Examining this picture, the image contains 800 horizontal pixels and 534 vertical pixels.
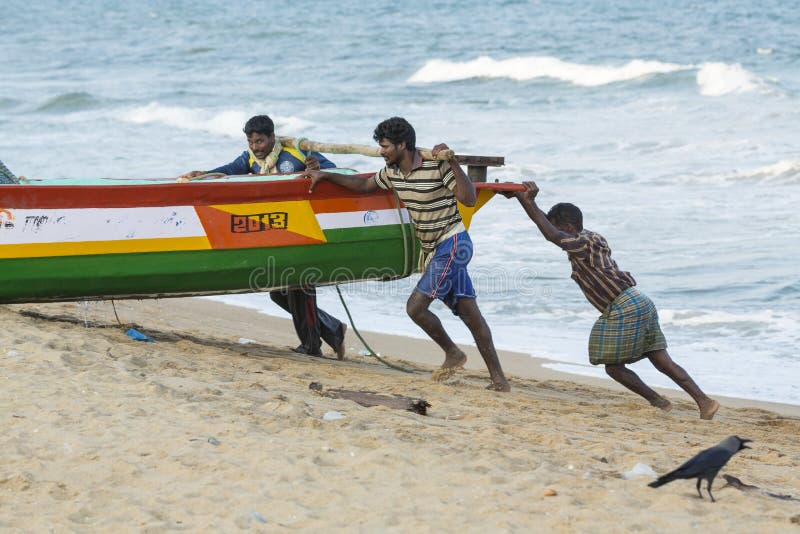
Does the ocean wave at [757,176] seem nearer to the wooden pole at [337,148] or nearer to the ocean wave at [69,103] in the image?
the wooden pole at [337,148]

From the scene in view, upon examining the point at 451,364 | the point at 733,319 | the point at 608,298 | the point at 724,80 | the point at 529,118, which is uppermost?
the point at 724,80

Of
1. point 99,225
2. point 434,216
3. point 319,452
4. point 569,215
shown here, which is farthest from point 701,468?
point 99,225

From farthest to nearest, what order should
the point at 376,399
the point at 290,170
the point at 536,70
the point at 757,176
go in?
the point at 536,70 < the point at 757,176 < the point at 290,170 < the point at 376,399

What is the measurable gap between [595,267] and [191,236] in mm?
2207

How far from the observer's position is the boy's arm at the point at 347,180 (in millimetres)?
5691

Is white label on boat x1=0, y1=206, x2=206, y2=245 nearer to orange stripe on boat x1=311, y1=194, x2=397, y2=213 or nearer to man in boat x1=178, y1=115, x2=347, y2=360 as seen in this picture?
man in boat x1=178, y1=115, x2=347, y2=360

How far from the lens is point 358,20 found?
34625 millimetres

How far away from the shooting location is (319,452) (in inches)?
155

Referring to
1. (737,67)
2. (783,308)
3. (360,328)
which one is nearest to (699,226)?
(783,308)

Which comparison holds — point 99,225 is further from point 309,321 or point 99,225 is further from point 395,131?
point 395,131

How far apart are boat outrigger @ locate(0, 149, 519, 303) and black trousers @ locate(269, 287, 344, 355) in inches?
12.6

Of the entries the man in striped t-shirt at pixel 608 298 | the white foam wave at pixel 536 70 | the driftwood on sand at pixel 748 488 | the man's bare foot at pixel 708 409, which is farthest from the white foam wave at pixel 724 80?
the driftwood on sand at pixel 748 488

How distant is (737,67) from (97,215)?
728 inches

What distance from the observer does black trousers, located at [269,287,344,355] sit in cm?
638
